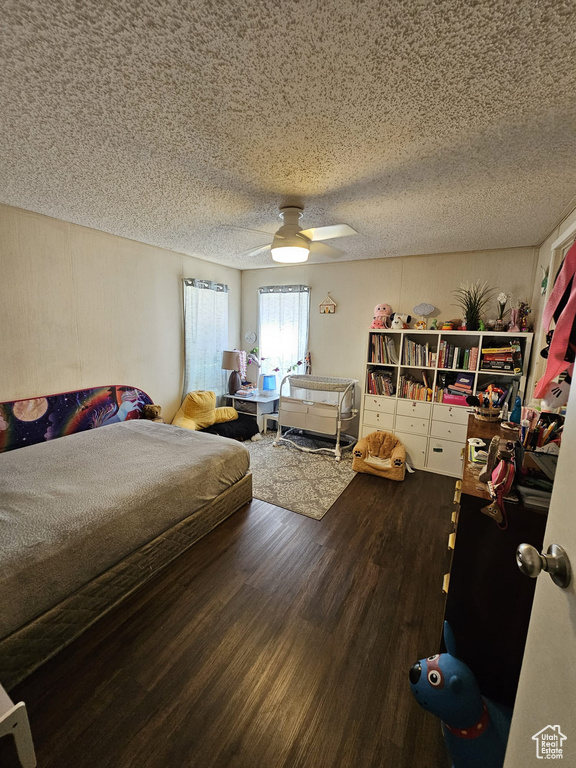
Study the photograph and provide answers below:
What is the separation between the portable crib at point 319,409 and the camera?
12.1 ft

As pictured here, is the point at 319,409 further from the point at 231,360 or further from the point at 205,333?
the point at 205,333

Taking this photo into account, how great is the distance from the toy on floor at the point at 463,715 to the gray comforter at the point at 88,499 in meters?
1.48

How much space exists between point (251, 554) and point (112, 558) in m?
0.85

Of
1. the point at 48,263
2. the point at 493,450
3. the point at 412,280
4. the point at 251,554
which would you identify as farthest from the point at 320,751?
the point at 412,280

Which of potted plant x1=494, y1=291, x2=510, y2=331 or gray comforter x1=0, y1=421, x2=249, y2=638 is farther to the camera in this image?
potted plant x1=494, y1=291, x2=510, y2=331

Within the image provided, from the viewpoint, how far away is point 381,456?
346 cm

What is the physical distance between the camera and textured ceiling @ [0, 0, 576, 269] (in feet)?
2.99

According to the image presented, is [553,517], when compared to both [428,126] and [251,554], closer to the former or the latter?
[428,126]

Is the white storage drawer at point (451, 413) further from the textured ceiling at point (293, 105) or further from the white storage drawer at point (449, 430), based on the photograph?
the textured ceiling at point (293, 105)

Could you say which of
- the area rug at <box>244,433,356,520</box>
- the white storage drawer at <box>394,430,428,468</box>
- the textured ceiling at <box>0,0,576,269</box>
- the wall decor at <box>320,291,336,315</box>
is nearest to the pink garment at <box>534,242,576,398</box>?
the textured ceiling at <box>0,0,576,269</box>

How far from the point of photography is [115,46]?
3.31 ft

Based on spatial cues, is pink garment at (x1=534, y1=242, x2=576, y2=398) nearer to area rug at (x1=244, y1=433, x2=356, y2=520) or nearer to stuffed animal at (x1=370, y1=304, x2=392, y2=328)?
area rug at (x1=244, y1=433, x2=356, y2=520)

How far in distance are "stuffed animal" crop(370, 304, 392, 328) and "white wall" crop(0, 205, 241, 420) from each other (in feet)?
7.56

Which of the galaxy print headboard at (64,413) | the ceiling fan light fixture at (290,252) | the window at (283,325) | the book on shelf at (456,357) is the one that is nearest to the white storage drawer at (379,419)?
the book on shelf at (456,357)
